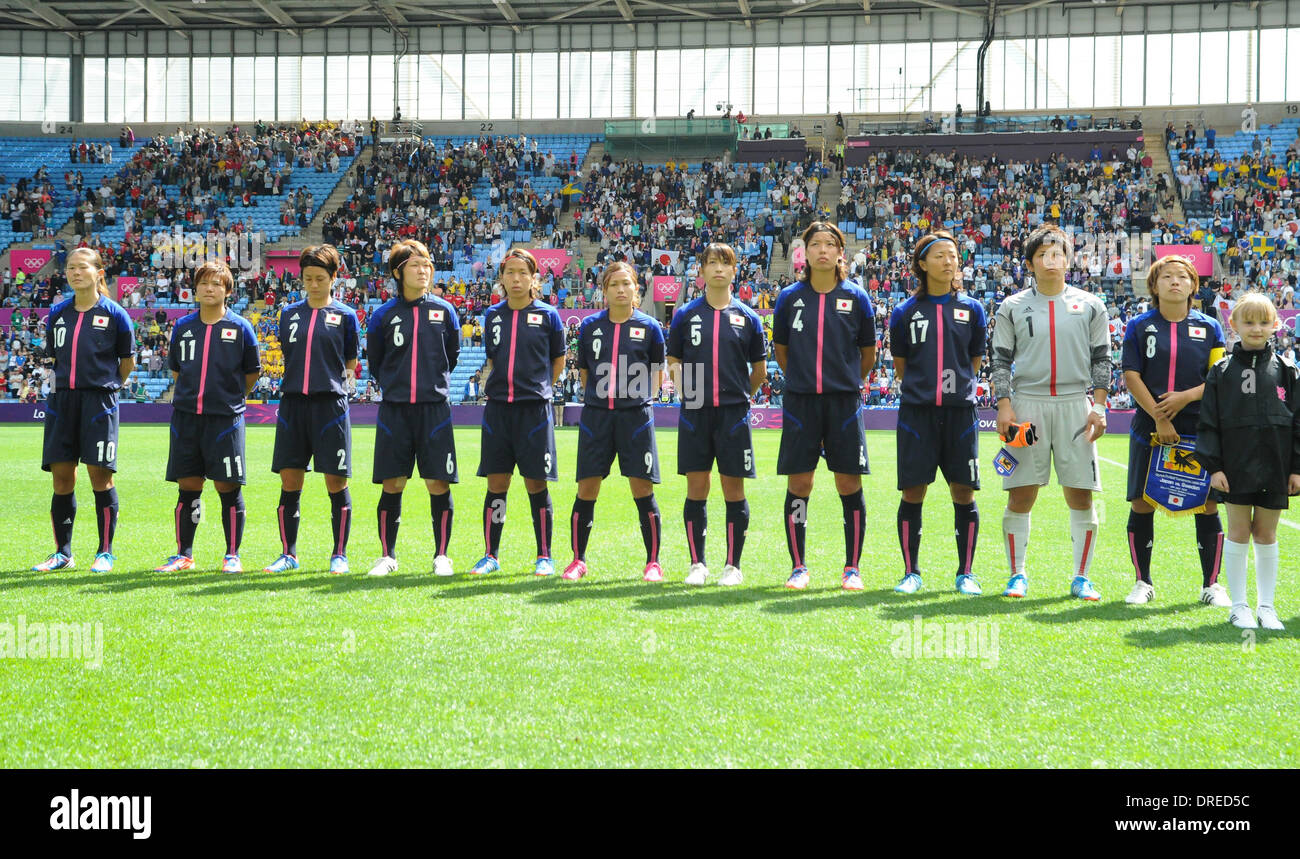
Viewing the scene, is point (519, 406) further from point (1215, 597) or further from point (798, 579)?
point (1215, 597)

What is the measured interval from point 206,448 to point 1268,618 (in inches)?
235

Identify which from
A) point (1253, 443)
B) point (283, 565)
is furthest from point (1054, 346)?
point (283, 565)

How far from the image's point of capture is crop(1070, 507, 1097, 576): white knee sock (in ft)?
20.2

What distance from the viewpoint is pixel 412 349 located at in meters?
6.87

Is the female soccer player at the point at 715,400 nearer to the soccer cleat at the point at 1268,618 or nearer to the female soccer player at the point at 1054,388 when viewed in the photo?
the female soccer player at the point at 1054,388

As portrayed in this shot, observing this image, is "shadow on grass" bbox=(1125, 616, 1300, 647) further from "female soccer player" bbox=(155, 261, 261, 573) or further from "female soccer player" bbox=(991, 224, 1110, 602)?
"female soccer player" bbox=(155, 261, 261, 573)

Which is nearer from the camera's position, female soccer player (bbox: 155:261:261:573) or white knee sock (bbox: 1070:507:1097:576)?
white knee sock (bbox: 1070:507:1097:576)

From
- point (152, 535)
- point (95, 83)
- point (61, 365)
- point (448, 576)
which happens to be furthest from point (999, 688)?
point (95, 83)

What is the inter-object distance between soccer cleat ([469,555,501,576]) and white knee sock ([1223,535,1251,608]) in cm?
405

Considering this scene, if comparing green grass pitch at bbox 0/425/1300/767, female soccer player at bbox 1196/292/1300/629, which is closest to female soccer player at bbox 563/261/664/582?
green grass pitch at bbox 0/425/1300/767

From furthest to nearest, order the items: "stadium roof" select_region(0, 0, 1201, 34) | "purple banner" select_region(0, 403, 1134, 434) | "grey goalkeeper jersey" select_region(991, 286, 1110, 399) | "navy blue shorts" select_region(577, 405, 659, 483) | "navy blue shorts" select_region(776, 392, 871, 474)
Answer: "stadium roof" select_region(0, 0, 1201, 34), "purple banner" select_region(0, 403, 1134, 434), "navy blue shorts" select_region(577, 405, 659, 483), "navy blue shorts" select_region(776, 392, 871, 474), "grey goalkeeper jersey" select_region(991, 286, 1110, 399)

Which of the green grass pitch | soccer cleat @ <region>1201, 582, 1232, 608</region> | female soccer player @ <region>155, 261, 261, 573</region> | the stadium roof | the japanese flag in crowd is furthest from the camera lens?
the stadium roof

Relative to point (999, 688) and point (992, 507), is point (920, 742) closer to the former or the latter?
point (999, 688)

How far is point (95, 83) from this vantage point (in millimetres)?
43906
